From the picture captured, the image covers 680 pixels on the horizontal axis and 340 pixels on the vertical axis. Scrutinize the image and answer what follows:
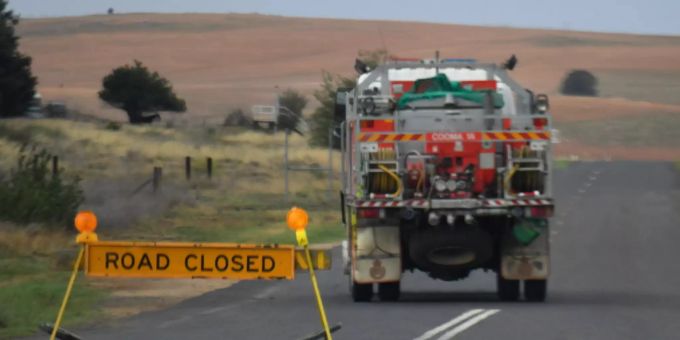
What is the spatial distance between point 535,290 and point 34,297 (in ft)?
20.5

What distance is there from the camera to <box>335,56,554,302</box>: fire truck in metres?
21.7

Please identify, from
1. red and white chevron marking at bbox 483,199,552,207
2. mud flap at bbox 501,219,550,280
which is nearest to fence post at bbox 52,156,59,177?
mud flap at bbox 501,219,550,280

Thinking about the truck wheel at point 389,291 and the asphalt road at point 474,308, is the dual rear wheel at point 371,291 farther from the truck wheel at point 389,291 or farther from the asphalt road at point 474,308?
the asphalt road at point 474,308

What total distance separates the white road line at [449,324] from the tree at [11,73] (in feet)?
168

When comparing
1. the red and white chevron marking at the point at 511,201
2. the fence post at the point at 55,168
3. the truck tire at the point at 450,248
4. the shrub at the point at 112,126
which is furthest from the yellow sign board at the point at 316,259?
the shrub at the point at 112,126

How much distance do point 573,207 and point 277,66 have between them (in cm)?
8328

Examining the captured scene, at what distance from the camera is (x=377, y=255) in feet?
72.7

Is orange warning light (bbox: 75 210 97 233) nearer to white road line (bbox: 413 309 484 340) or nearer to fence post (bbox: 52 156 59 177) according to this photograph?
white road line (bbox: 413 309 484 340)

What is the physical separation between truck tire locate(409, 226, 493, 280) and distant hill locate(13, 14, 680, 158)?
78.1m

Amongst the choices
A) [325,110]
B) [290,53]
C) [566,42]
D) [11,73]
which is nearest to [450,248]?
[11,73]

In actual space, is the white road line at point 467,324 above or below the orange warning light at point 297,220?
below

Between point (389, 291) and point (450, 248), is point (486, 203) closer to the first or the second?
point (450, 248)

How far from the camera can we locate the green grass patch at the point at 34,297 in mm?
19656

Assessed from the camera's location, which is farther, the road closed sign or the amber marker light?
the road closed sign
